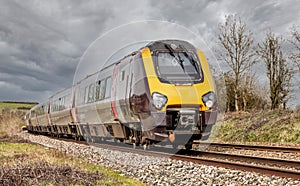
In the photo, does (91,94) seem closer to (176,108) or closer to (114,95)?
(114,95)

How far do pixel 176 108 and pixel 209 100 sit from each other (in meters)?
1.02

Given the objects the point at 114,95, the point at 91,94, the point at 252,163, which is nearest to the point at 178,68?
the point at 114,95

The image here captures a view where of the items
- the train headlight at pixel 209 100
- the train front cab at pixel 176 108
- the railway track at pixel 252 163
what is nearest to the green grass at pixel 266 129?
the railway track at pixel 252 163

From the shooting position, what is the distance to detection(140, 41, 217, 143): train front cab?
8.80 meters

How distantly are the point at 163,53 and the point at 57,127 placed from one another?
15.8m

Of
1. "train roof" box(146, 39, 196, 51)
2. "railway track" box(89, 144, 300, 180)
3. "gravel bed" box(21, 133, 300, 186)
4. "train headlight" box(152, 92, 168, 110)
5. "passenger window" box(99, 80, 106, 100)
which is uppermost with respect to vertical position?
"train roof" box(146, 39, 196, 51)

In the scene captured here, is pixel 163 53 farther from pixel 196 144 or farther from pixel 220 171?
pixel 196 144

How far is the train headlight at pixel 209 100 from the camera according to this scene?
9.10 meters

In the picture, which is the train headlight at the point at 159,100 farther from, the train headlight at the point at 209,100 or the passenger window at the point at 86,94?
the passenger window at the point at 86,94

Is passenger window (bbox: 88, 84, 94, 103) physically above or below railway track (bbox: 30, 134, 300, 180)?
above

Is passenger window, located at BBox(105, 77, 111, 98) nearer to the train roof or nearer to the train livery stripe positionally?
the train livery stripe

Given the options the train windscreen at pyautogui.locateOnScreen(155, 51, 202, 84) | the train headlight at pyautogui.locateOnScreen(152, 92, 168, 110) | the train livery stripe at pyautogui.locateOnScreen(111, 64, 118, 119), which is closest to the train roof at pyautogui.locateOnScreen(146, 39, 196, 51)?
the train windscreen at pyautogui.locateOnScreen(155, 51, 202, 84)

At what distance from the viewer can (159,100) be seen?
347 inches

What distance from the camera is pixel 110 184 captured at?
5.99 meters
